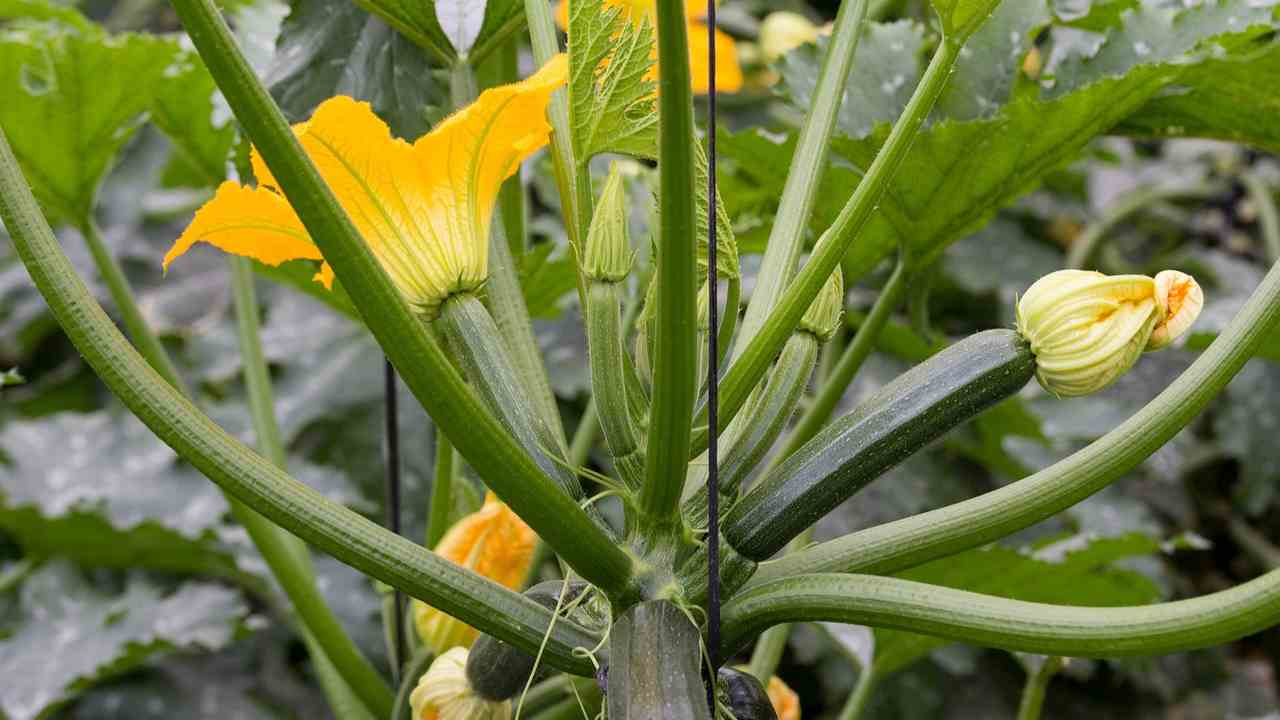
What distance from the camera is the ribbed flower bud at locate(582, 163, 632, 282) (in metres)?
0.71

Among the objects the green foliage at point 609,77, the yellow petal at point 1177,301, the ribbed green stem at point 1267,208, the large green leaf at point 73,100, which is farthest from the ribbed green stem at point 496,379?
the ribbed green stem at point 1267,208

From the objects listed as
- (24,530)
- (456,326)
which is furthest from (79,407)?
(456,326)

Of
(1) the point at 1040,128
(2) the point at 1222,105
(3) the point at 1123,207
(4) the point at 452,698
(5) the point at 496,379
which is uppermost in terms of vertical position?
(3) the point at 1123,207

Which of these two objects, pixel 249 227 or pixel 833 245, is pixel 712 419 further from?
pixel 249 227

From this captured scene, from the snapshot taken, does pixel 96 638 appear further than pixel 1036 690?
Yes

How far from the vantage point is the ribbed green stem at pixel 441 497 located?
1.01 metres

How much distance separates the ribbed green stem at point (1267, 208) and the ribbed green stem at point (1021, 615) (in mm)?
1544

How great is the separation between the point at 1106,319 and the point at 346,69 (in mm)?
626

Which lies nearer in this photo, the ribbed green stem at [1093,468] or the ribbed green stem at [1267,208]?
the ribbed green stem at [1093,468]

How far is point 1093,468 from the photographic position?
2.20 ft

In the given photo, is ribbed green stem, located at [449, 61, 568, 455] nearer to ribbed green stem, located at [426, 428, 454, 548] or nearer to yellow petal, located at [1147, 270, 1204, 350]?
ribbed green stem, located at [426, 428, 454, 548]

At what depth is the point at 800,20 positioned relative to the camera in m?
2.17

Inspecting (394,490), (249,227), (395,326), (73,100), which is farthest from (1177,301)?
(73,100)

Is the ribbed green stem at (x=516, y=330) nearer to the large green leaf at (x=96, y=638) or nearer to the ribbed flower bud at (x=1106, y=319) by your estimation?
the ribbed flower bud at (x=1106, y=319)
